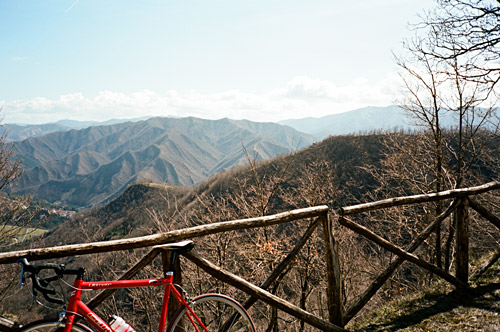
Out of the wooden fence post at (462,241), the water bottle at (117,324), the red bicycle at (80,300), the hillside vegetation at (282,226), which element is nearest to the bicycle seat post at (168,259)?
the red bicycle at (80,300)

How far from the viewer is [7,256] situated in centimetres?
267

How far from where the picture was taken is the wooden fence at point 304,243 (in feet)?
9.36

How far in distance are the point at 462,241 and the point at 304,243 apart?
258 cm

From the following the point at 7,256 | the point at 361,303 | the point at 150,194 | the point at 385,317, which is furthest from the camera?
the point at 150,194

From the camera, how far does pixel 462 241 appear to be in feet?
14.5

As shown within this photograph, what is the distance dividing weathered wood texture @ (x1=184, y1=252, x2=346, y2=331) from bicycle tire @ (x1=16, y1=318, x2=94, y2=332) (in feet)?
3.36

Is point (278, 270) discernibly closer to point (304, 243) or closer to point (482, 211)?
point (304, 243)

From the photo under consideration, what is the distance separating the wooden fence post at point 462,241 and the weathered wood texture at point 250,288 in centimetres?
222

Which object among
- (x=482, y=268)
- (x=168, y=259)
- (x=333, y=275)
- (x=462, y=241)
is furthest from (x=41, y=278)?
(x=482, y=268)

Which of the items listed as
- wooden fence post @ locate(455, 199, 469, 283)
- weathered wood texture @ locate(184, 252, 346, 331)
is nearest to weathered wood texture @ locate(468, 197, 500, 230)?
wooden fence post @ locate(455, 199, 469, 283)

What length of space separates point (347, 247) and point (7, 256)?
15.5 meters

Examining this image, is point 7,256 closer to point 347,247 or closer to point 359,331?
point 359,331

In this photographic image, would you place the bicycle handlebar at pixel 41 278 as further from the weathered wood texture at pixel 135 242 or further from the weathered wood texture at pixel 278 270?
the weathered wood texture at pixel 278 270

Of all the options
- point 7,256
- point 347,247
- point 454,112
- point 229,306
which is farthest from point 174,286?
point 347,247
